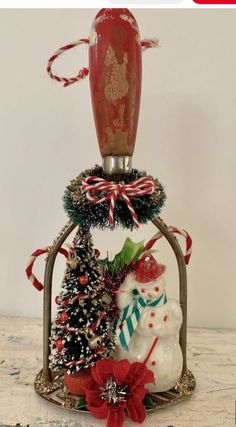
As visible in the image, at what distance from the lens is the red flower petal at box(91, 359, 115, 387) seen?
23.3 inches

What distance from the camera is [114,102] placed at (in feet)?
1.90

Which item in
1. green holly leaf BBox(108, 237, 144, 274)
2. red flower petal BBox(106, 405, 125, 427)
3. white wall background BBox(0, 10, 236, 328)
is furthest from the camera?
white wall background BBox(0, 10, 236, 328)

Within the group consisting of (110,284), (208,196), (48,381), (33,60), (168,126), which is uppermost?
(33,60)

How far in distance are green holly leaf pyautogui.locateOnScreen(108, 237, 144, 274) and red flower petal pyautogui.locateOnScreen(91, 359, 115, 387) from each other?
116mm

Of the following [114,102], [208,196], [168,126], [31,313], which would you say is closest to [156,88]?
[168,126]

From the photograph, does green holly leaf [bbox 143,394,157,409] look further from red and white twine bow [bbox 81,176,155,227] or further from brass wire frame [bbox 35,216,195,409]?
red and white twine bow [bbox 81,176,155,227]

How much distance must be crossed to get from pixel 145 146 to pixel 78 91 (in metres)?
0.15

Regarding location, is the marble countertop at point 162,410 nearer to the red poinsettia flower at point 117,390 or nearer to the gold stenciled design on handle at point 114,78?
the red poinsettia flower at point 117,390

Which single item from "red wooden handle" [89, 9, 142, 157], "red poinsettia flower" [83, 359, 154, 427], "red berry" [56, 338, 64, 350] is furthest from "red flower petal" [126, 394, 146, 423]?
"red wooden handle" [89, 9, 142, 157]

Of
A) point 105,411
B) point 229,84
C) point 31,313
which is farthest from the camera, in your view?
point 31,313

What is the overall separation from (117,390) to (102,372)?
0.09 feet

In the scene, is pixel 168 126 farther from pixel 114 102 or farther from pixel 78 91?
pixel 114 102

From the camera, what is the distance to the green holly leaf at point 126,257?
0.67 metres

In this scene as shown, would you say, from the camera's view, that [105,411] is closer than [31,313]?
Yes
